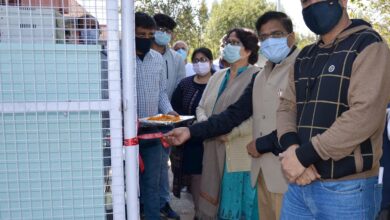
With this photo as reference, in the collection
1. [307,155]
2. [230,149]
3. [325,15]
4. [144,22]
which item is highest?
[144,22]

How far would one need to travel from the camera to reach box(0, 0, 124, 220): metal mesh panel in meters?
1.69

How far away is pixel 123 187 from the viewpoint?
180 cm

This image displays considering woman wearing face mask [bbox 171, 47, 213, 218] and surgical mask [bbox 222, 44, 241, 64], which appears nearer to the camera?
surgical mask [bbox 222, 44, 241, 64]

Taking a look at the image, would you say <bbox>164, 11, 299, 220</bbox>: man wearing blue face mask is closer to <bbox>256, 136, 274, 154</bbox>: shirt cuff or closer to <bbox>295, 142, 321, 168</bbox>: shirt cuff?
<bbox>256, 136, 274, 154</bbox>: shirt cuff

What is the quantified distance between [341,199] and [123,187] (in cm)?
103

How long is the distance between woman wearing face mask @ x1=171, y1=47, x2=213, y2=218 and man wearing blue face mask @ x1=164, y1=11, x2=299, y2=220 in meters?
1.21

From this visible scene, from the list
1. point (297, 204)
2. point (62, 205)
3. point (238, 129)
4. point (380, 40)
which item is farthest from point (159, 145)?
point (380, 40)

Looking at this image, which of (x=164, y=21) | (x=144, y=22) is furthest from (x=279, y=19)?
(x=164, y=21)

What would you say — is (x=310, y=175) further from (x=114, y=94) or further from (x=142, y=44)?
(x=142, y=44)

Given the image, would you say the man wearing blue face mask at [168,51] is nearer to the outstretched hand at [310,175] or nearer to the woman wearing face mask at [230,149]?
the woman wearing face mask at [230,149]

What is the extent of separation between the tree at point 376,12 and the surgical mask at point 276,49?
874cm

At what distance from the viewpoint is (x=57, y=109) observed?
5.62 ft

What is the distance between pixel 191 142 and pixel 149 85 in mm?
791

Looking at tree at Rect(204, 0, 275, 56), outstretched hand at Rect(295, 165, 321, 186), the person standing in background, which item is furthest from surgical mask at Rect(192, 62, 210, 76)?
tree at Rect(204, 0, 275, 56)
